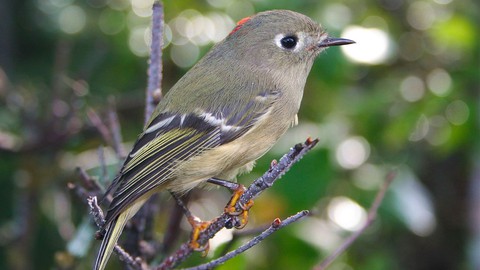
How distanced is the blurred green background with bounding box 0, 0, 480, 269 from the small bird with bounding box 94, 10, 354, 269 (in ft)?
0.66

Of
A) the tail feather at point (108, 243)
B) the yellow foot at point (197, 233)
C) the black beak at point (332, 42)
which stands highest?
the black beak at point (332, 42)

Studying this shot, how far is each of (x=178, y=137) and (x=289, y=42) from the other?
20.1 inches

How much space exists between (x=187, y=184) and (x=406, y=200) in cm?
85

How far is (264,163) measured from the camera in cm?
261

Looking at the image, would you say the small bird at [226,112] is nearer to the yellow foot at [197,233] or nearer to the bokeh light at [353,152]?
the yellow foot at [197,233]

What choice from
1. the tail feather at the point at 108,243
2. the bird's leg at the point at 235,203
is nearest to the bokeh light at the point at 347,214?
the bird's leg at the point at 235,203

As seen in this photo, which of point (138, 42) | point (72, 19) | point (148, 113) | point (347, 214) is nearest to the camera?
point (148, 113)

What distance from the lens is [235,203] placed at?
6.31 ft

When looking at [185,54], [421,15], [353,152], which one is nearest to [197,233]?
[353,152]

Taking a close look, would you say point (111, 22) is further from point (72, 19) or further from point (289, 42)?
point (289, 42)

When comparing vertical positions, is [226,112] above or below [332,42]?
below

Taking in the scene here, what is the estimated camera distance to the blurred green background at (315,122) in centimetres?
274

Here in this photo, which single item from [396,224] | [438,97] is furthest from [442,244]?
[438,97]

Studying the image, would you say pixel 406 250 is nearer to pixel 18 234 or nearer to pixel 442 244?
pixel 442 244
